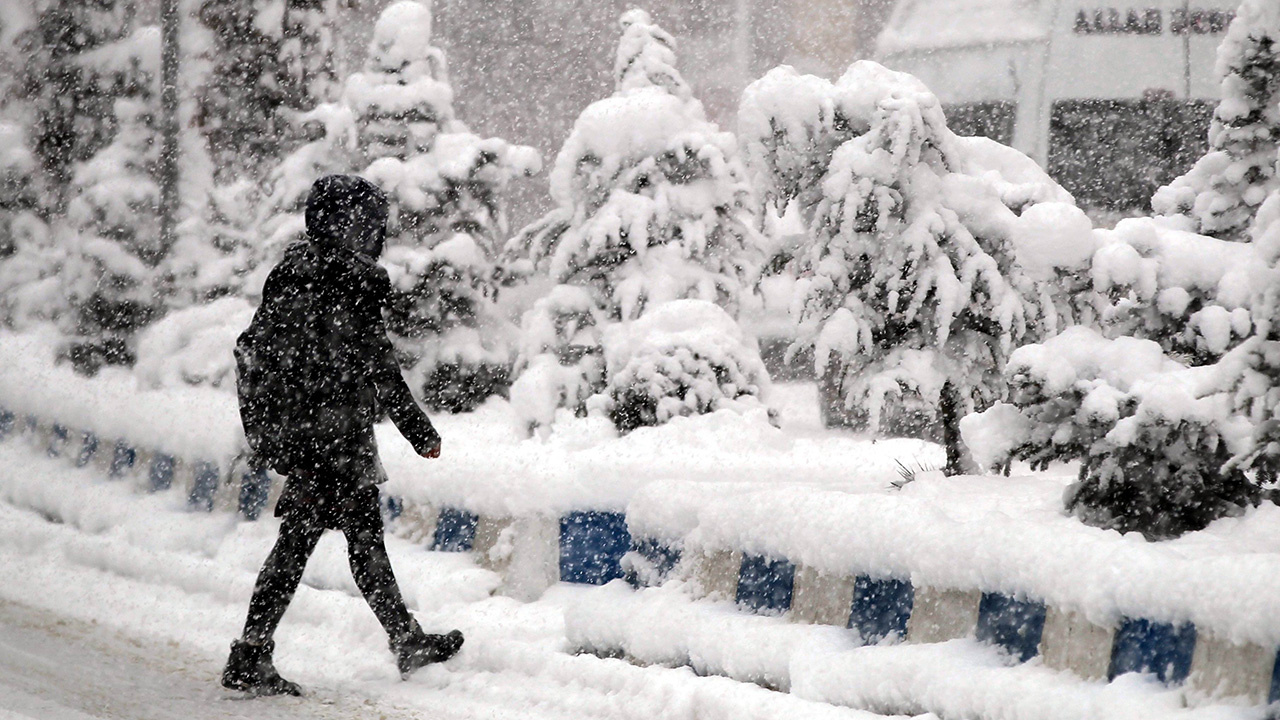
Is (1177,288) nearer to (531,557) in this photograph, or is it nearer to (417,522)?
(531,557)

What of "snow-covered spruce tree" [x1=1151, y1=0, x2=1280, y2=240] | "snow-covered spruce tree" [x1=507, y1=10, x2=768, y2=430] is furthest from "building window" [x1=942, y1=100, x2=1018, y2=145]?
"snow-covered spruce tree" [x1=1151, y1=0, x2=1280, y2=240]

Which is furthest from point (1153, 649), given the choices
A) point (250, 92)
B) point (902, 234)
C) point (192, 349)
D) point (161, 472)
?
point (250, 92)

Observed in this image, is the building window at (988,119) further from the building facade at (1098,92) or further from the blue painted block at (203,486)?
the blue painted block at (203,486)

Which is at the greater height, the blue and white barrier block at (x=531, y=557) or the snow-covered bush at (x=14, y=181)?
the snow-covered bush at (x=14, y=181)

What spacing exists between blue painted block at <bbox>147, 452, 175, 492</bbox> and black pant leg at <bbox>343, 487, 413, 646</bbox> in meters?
3.92

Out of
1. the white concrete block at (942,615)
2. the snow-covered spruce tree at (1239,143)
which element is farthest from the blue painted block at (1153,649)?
the snow-covered spruce tree at (1239,143)

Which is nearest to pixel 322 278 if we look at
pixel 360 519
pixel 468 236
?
pixel 360 519

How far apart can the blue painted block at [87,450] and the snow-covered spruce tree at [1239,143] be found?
7145 mm

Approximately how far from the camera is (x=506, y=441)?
1051 cm

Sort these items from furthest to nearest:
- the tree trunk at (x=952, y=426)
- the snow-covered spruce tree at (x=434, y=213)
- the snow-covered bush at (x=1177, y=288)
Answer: the snow-covered spruce tree at (x=434, y=213)
the tree trunk at (x=952, y=426)
the snow-covered bush at (x=1177, y=288)

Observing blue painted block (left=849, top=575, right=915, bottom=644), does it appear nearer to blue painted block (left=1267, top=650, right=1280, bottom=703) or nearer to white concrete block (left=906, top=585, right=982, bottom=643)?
white concrete block (left=906, top=585, right=982, bottom=643)

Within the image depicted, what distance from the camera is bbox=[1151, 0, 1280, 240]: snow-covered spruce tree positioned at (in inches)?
218

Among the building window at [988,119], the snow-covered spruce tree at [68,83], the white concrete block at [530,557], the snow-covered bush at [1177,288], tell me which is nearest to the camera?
the snow-covered bush at [1177,288]

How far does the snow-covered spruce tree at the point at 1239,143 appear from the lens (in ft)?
18.2
